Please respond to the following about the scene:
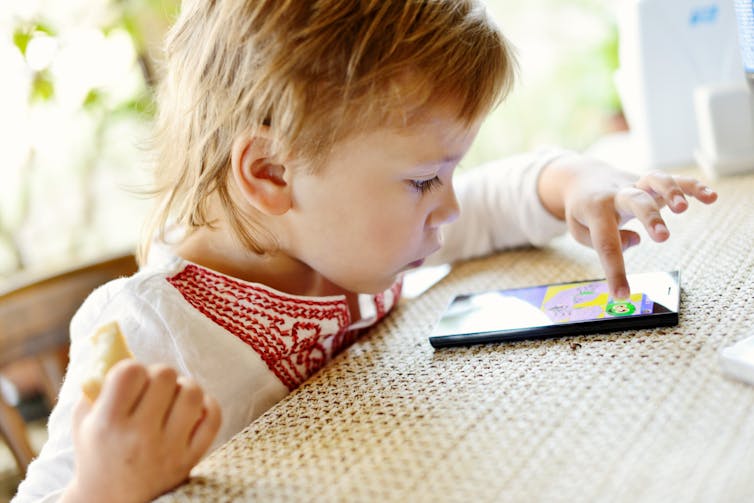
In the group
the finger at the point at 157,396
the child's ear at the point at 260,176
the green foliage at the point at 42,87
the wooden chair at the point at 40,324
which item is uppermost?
the green foliage at the point at 42,87

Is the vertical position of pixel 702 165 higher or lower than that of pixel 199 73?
lower

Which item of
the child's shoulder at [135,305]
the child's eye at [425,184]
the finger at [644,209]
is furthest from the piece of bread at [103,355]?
the finger at [644,209]

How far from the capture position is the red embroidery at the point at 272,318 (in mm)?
624

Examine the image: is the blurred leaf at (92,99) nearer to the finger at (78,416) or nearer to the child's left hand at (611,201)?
the child's left hand at (611,201)

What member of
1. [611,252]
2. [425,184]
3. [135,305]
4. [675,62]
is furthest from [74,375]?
[675,62]

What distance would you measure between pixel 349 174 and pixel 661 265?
27 centimetres

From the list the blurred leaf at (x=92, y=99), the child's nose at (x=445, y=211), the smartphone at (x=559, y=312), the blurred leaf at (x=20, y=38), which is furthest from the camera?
the blurred leaf at (x=92, y=99)

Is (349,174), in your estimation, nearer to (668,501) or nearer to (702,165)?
(668,501)

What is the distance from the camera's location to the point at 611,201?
0.63m

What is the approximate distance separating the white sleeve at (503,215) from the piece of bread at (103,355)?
44 centimetres

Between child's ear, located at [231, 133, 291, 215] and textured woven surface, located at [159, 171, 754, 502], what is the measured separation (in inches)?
5.4

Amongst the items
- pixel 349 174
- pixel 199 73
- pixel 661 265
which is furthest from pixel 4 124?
pixel 661 265

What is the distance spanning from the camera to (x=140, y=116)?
1.51m

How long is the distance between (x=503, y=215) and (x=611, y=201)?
182mm
